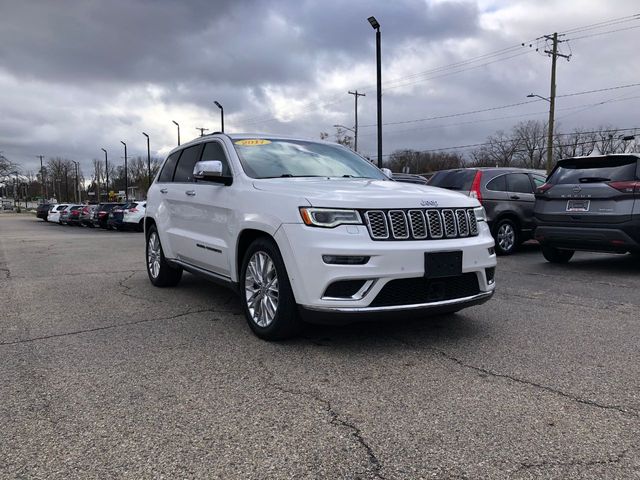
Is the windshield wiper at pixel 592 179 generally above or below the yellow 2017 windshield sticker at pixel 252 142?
below

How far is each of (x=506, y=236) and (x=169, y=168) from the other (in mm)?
6498

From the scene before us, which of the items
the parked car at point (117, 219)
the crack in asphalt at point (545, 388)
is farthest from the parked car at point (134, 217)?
the crack in asphalt at point (545, 388)

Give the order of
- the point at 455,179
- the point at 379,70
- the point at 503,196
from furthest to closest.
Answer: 1. the point at 379,70
2. the point at 455,179
3. the point at 503,196

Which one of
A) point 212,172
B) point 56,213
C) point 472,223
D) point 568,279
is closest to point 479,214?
point 472,223

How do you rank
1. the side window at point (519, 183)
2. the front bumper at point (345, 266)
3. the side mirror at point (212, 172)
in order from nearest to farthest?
the front bumper at point (345, 266) → the side mirror at point (212, 172) → the side window at point (519, 183)

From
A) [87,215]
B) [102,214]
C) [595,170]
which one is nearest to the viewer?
[595,170]

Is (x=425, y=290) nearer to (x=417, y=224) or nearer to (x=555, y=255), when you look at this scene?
(x=417, y=224)

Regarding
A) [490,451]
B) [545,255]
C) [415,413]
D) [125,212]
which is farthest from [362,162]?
[125,212]

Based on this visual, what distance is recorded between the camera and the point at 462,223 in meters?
4.39

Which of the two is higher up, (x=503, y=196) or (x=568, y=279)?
(x=503, y=196)

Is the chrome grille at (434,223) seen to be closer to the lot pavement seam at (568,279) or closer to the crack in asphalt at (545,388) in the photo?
the crack in asphalt at (545,388)

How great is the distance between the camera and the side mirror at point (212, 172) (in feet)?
15.8

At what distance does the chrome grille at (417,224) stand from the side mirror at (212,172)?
70.8 inches

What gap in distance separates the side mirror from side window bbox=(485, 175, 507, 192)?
6.46 m
